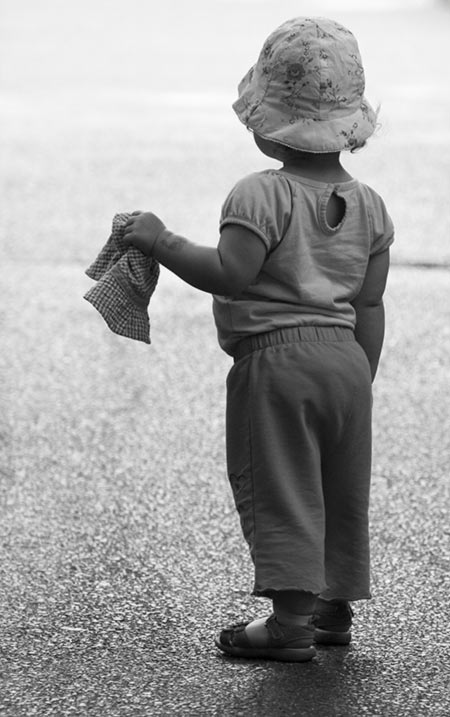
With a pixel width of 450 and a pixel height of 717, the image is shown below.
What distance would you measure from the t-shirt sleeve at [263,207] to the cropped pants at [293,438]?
0.22 metres

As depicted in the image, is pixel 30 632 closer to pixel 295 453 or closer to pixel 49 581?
pixel 49 581

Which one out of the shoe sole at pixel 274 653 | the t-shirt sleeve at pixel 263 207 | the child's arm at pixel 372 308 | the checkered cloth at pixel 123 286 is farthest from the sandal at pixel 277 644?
the t-shirt sleeve at pixel 263 207

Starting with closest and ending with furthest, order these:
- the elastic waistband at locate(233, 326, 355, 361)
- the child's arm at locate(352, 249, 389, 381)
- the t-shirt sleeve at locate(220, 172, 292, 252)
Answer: the t-shirt sleeve at locate(220, 172, 292, 252) < the elastic waistband at locate(233, 326, 355, 361) < the child's arm at locate(352, 249, 389, 381)

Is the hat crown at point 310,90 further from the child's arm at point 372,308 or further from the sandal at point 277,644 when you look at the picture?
the sandal at point 277,644

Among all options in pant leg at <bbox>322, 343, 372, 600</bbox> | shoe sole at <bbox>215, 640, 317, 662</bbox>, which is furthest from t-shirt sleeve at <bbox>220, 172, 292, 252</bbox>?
shoe sole at <bbox>215, 640, 317, 662</bbox>

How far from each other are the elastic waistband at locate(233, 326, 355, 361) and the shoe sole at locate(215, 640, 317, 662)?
24.8 inches

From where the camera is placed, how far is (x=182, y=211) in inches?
318

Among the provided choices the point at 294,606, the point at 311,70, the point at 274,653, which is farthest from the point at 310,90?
the point at 274,653

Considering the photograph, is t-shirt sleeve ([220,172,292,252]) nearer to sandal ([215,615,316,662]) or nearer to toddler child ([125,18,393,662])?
toddler child ([125,18,393,662])

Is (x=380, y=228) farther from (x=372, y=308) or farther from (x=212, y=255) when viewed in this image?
(x=212, y=255)

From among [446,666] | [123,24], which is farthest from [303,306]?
[123,24]

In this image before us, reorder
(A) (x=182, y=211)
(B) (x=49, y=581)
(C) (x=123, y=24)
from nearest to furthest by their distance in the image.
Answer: (B) (x=49, y=581)
(A) (x=182, y=211)
(C) (x=123, y=24)

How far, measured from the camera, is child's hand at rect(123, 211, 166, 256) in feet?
9.17

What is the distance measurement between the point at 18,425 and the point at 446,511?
1544 mm
